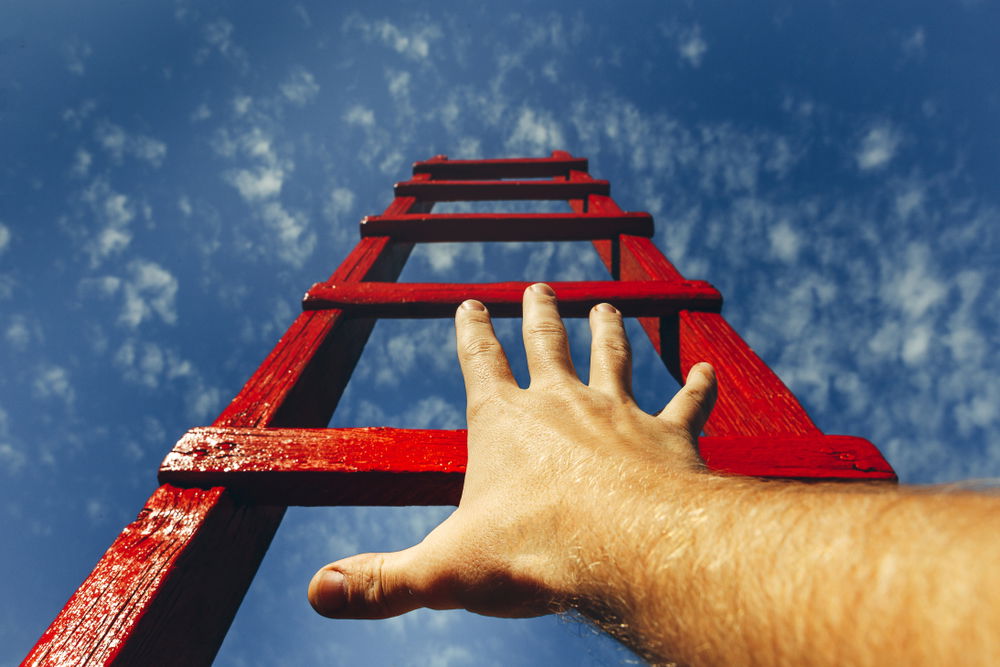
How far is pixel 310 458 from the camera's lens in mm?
1092

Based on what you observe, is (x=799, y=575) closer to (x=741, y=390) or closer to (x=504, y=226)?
(x=741, y=390)

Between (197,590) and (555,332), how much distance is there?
1.06 m

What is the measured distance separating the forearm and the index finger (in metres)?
0.56

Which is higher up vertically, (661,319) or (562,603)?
(661,319)

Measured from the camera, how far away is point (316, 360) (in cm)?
156

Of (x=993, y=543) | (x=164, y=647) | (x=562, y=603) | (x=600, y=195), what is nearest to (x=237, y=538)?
(x=164, y=647)

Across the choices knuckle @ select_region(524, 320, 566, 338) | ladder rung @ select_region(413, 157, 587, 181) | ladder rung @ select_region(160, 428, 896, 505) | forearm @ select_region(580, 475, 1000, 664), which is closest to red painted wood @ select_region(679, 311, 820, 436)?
ladder rung @ select_region(160, 428, 896, 505)

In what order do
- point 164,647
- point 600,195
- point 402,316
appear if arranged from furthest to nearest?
point 600,195
point 402,316
point 164,647

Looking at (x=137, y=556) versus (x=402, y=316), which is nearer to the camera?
(x=137, y=556)

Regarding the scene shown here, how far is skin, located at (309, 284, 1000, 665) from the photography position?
0.39m

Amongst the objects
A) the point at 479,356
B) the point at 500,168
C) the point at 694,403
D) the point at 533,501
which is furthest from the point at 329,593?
the point at 500,168

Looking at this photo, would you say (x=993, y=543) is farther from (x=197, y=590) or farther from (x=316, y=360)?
(x=316, y=360)

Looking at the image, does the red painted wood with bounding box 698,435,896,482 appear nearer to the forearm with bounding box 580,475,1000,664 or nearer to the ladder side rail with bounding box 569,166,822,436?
the ladder side rail with bounding box 569,166,822,436

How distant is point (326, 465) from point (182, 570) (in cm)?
33
